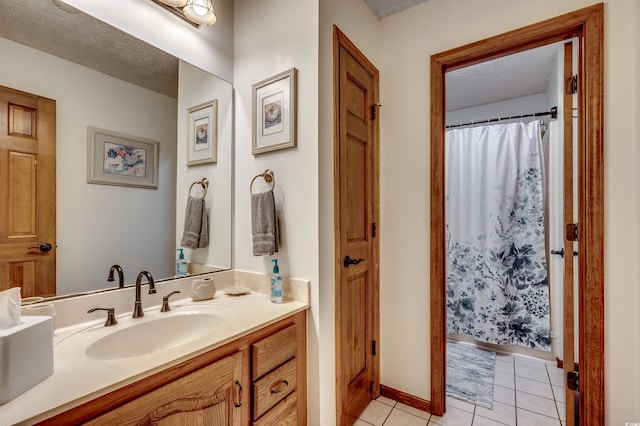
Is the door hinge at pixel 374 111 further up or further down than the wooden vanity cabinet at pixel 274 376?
further up

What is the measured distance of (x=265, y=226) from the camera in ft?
4.70

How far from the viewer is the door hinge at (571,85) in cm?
141

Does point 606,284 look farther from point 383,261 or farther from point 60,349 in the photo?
point 60,349

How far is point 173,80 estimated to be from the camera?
1429mm

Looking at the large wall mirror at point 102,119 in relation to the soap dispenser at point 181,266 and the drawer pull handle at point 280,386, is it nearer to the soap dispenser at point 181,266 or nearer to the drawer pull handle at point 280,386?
the soap dispenser at point 181,266

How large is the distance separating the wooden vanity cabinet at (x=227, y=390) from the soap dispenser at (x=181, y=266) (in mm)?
605

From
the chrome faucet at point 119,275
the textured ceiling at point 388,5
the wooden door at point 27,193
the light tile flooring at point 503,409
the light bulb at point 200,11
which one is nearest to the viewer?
the wooden door at point 27,193

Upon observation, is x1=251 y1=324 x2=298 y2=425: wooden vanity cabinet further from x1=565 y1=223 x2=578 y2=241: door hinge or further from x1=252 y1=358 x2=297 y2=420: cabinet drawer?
x1=565 y1=223 x2=578 y2=241: door hinge

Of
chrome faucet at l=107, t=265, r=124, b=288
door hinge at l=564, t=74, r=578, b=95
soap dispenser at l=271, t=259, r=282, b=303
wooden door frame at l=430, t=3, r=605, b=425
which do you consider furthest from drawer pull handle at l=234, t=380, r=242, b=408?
door hinge at l=564, t=74, r=578, b=95

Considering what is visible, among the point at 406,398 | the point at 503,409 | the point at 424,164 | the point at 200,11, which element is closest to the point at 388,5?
the point at 424,164

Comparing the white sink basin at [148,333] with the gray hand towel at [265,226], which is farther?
the gray hand towel at [265,226]

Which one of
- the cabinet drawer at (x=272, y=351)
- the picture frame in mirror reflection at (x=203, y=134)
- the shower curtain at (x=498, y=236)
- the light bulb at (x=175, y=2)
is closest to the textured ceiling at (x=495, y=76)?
the shower curtain at (x=498, y=236)

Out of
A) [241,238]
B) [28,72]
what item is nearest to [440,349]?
[241,238]

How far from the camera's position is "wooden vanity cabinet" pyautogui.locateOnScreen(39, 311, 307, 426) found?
0.73m
